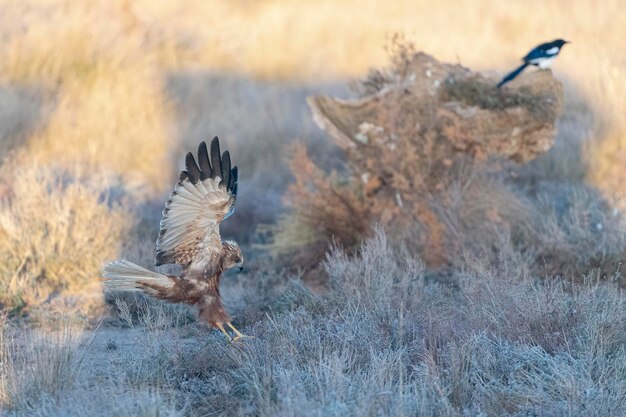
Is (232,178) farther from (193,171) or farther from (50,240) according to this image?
(50,240)

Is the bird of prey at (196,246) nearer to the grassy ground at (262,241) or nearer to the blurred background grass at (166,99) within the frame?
the grassy ground at (262,241)

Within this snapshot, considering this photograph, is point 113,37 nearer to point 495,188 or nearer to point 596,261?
point 495,188

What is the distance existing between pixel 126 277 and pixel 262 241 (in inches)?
150

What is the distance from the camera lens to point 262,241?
9203 millimetres

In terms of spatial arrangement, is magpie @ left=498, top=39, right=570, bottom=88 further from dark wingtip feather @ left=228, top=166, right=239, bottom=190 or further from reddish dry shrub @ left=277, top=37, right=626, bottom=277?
dark wingtip feather @ left=228, top=166, right=239, bottom=190

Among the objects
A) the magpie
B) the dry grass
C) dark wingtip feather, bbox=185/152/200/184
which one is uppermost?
the magpie

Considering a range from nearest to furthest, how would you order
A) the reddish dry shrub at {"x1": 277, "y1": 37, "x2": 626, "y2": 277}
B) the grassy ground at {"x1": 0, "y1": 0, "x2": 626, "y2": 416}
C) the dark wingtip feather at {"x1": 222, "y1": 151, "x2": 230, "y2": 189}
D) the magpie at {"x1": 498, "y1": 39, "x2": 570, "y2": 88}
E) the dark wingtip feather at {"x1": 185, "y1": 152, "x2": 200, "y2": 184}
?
the grassy ground at {"x1": 0, "y1": 0, "x2": 626, "y2": 416}, the dark wingtip feather at {"x1": 185, "y1": 152, "x2": 200, "y2": 184}, the dark wingtip feather at {"x1": 222, "y1": 151, "x2": 230, "y2": 189}, the reddish dry shrub at {"x1": 277, "y1": 37, "x2": 626, "y2": 277}, the magpie at {"x1": 498, "y1": 39, "x2": 570, "y2": 88}

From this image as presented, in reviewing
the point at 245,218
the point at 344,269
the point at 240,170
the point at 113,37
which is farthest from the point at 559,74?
the point at 344,269

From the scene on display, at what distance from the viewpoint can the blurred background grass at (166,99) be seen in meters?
7.96

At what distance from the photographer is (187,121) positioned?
1180 centimetres

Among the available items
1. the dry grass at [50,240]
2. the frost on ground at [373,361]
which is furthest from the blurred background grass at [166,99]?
the frost on ground at [373,361]

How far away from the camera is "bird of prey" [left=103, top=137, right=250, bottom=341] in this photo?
213 inches

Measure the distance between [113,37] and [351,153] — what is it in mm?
6455

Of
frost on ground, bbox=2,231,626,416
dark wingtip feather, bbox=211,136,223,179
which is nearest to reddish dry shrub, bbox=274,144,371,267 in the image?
frost on ground, bbox=2,231,626,416
